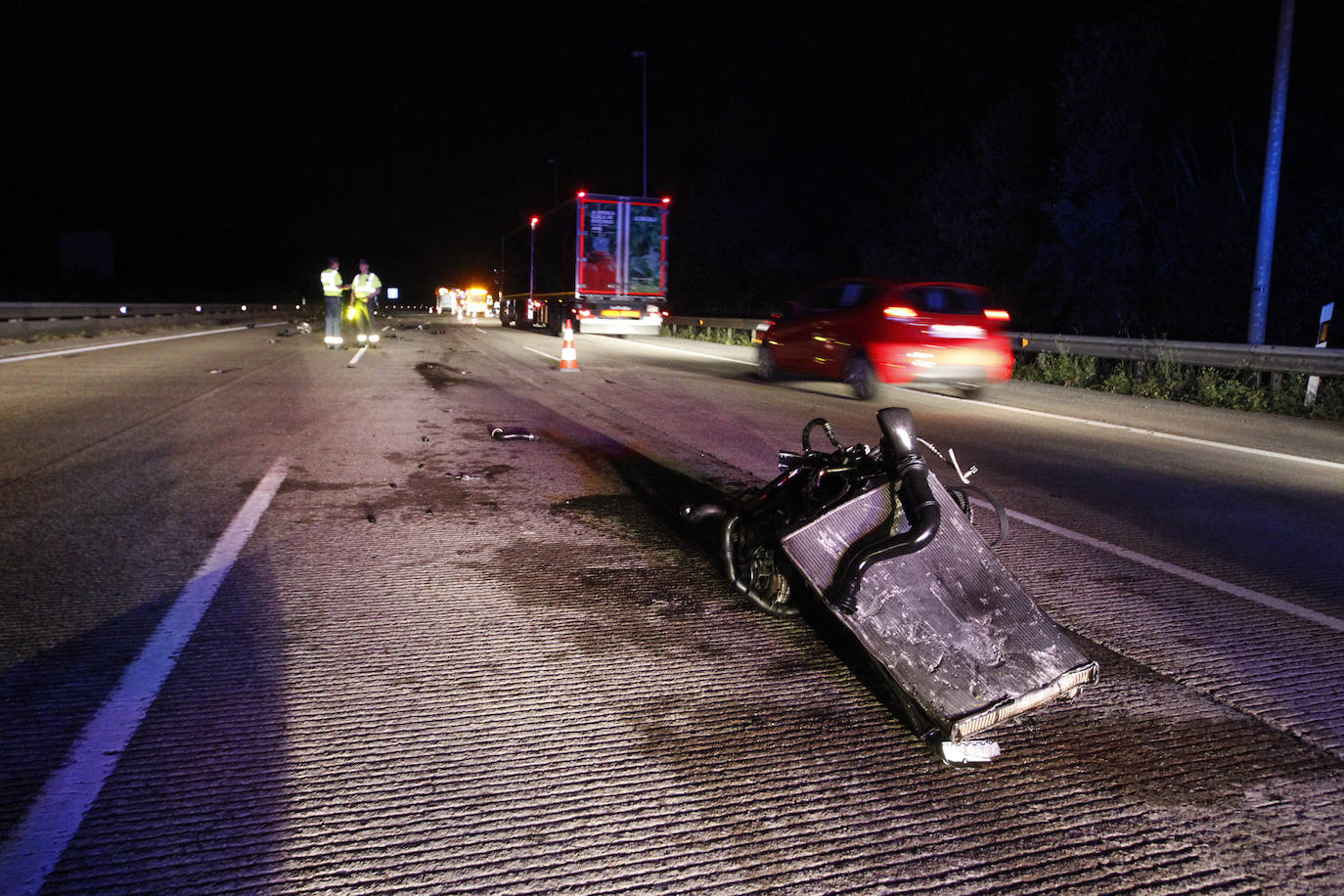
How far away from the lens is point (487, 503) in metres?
6.82

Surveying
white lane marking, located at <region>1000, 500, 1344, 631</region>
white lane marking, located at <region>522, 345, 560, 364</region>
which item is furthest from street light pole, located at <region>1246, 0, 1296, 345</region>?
white lane marking, located at <region>522, 345, 560, 364</region>

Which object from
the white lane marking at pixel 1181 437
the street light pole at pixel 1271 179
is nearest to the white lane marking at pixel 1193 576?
the white lane marking at pixel 1181 437

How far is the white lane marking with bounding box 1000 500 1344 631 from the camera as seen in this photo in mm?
4723

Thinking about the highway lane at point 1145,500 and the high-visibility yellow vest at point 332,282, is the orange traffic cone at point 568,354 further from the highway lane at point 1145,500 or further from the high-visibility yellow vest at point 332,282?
the high-visibility yellow vest at point 332,282

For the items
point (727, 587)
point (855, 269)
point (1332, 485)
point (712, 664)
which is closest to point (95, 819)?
point (712, 664)

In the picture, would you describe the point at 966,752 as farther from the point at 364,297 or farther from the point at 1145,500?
the point at 364,297

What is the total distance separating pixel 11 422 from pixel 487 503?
20.3 feet

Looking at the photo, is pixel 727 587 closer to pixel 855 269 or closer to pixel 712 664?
pixel 712 664

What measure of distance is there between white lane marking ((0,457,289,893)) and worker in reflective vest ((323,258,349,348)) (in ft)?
50.7

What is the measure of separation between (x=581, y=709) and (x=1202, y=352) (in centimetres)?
1450

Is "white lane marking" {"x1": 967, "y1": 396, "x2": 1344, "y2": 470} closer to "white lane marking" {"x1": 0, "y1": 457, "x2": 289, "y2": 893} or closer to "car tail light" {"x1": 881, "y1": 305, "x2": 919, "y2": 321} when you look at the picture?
"car tail light" {"x1": 881, "y1": 305, "x2": 919, "y2": 321}

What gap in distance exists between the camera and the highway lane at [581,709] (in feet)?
8.79

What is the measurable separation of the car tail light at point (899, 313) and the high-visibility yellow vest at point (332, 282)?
11248mm

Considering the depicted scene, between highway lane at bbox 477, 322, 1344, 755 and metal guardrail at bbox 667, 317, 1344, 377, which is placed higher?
metal guardrail at bbox 667, 317, 1344, 377
